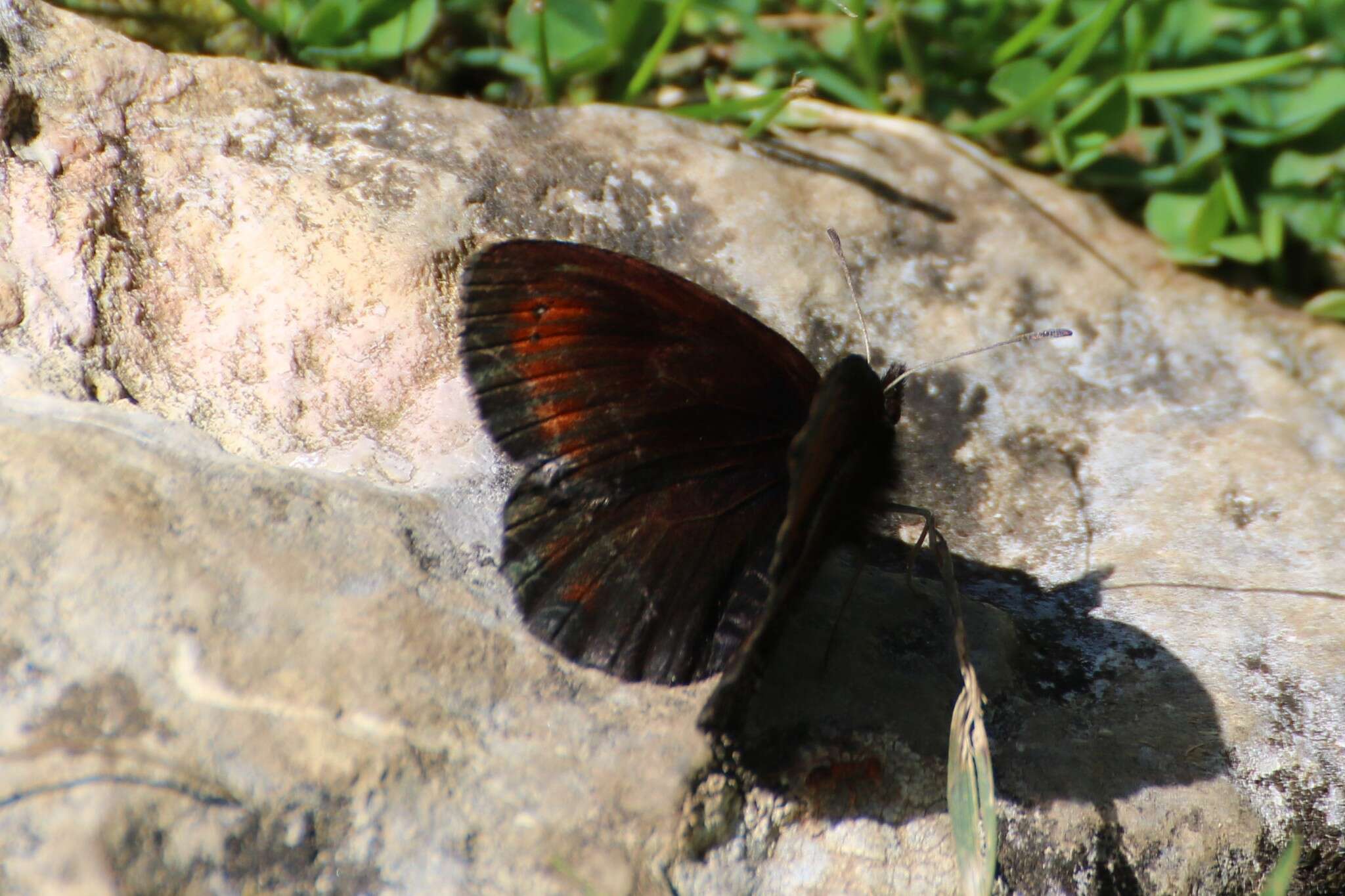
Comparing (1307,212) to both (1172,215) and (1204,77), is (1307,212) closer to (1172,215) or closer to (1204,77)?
(1172,215)

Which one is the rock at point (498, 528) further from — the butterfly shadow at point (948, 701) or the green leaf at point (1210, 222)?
the green leaf at point (1210, 222)

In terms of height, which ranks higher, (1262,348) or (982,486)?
(1262,348)

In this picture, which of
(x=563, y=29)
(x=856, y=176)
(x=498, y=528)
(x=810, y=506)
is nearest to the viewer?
(x=810, y=506)

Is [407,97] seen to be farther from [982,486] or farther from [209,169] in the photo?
[982,486]

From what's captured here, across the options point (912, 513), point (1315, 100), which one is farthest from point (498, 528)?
point (1315, 100)

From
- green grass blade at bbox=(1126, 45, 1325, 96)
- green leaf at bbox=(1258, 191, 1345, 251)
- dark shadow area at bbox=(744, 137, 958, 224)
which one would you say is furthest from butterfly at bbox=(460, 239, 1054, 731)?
green leaf at bbox=(1258, 191, 1345, 251)

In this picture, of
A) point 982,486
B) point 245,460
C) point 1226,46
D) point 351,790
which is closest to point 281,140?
point 245,460

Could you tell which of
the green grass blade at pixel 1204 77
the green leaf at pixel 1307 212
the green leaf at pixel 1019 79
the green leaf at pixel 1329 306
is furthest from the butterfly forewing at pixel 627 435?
the green leaf at pixel 1307 212
